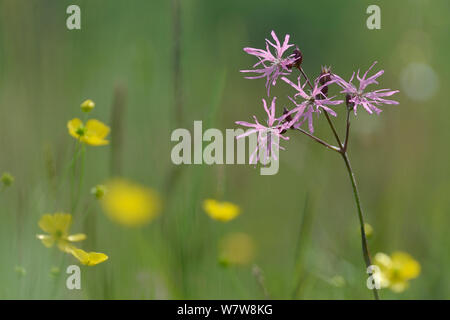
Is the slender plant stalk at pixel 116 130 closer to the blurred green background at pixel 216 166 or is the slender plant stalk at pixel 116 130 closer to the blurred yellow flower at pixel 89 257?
the blurred green background at pixel 216 166

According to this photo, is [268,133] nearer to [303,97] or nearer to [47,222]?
[303,97]

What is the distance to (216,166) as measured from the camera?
5.81ft

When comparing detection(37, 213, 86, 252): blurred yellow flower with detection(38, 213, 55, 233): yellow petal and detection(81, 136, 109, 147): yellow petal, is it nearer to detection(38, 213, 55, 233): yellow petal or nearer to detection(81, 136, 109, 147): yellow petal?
detection(38, 213, 55, 233): yellow petal

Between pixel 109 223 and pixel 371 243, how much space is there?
0.94 meters

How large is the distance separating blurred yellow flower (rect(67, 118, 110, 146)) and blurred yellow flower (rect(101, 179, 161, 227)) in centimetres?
57

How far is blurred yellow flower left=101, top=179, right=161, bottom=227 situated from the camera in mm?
1987

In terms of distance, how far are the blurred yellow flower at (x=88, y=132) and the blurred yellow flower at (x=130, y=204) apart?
57 cm

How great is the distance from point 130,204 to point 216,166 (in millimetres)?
442

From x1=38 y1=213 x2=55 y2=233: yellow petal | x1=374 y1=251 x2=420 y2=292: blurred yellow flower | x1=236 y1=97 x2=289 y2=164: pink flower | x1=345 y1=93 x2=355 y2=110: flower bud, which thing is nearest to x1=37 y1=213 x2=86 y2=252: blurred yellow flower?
x1=38 y1=213 x2=55 y2=233: yellow petal

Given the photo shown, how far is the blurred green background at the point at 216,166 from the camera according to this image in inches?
63.3

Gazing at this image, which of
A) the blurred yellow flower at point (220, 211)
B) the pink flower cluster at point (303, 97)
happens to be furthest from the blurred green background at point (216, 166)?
the pink flower cluster at point (303, 97)

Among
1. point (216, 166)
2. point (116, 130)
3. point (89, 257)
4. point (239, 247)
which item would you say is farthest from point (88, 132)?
point (239, 247)
